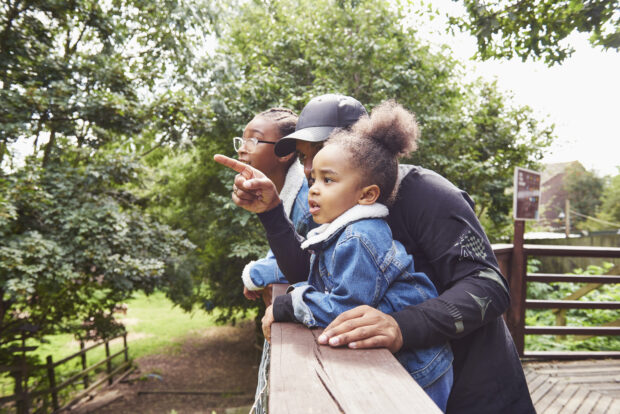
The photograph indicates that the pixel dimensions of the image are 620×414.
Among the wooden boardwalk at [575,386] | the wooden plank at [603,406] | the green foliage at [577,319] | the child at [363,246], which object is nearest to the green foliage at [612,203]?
the green foliage at [577,319]

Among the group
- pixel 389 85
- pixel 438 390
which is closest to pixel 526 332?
pixel 438 390

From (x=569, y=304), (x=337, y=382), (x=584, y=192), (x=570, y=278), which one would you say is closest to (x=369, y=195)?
(x=337, y=382)

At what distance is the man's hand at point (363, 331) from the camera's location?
1043mm

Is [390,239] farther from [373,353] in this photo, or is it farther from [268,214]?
[268,214]

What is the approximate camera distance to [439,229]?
4.26 feet

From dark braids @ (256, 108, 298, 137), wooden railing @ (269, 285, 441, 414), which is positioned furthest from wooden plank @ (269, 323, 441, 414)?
dark braids @ (256, 108, 298, 137)

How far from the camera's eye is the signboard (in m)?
4.72

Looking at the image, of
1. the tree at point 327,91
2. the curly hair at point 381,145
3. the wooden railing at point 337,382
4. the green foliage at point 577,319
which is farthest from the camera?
the tree at point 327,91

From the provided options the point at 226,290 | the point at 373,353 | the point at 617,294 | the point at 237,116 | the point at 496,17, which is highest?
the point at 496,17

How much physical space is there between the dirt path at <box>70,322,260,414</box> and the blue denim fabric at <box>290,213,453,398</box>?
816 centimetres

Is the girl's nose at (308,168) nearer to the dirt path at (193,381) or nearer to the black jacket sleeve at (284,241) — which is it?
the black jacket sleeve at (284,241)

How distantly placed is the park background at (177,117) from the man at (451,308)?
3.77 m

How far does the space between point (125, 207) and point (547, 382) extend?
6.58 metres

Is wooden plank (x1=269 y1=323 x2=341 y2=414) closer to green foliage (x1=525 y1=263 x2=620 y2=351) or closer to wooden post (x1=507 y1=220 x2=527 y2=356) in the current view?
wooden post (x1=507 y1=220 x2=527 y2=356)
